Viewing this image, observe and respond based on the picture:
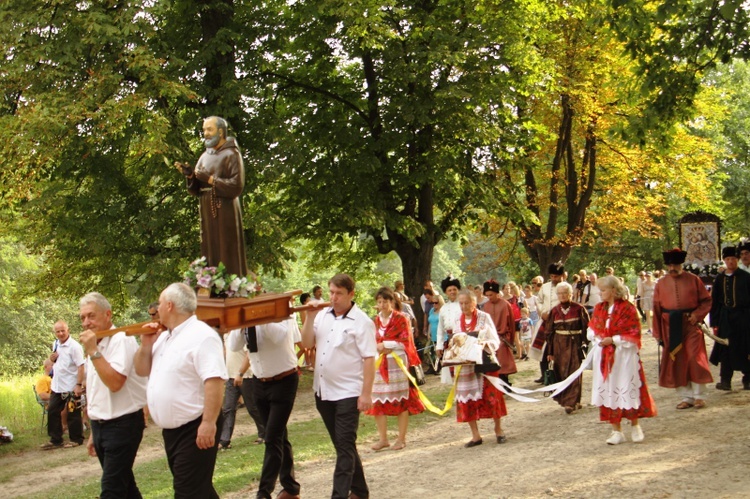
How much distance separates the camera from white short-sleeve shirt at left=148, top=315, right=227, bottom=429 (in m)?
6.36

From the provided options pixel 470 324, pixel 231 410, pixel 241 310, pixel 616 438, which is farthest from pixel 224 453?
pixel 241 310

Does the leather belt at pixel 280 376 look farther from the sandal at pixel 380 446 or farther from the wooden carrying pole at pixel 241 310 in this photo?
the sandal at pixel 380 446

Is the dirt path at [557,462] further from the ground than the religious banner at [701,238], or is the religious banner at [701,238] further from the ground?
the religious banner at [701,238]

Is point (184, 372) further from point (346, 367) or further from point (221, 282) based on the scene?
point (346, 367)

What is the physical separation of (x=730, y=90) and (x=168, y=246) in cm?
3142

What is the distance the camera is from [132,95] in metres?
16.7

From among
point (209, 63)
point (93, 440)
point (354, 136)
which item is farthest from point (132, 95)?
point (93, 440)

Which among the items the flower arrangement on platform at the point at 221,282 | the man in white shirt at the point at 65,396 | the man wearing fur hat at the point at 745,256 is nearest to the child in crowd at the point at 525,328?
the man wearing fur hat at the point at 745,256

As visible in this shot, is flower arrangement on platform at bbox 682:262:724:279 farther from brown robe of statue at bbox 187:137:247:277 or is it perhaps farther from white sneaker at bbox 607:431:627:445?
brown robe of statue at bbox 187:137:247:277

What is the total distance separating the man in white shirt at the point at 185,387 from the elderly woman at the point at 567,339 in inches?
322

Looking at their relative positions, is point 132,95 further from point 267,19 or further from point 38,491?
point 38,491

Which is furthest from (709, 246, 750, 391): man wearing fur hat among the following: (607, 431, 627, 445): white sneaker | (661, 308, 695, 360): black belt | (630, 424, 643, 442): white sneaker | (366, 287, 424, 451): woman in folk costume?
(366, 287, 424, 451): woman in folk costume

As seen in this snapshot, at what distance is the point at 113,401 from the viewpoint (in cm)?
700

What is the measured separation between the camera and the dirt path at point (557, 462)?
8.96 m
